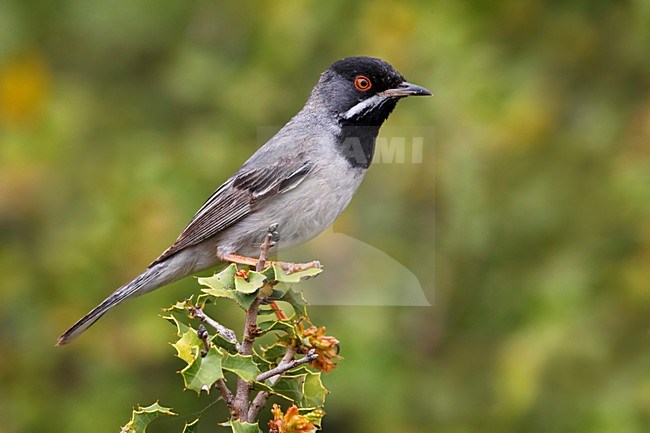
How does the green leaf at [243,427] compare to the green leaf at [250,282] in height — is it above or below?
below

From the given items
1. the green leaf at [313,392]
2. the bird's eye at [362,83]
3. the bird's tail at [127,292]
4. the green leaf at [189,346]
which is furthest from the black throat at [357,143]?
the green leaf at [189,346]

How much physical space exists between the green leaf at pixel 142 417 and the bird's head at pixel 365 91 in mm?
2586

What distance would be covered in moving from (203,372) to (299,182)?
90.2 inches

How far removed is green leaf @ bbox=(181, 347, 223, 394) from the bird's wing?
2.14 m

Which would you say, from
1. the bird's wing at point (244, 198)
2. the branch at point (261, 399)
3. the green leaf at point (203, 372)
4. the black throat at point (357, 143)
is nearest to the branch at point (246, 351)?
the branch at point (261, 399)

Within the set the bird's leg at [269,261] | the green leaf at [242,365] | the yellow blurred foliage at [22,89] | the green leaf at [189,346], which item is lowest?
the green leaf at [242,365]

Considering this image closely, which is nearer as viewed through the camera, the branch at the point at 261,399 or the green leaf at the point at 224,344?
the branch at the point at 261,399

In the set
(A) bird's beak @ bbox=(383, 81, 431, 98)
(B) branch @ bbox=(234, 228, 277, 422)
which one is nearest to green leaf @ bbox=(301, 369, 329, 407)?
(B) branch @ bbox=(234, 228, 277, 422)

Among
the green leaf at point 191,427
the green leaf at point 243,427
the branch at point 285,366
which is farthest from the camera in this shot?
the branch at point 285,366

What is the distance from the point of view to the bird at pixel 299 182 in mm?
4590

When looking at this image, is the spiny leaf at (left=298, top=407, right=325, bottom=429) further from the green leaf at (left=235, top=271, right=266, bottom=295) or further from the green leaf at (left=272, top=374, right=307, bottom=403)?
the green leaf at (left=235, top=271, right=266, bottom=295)

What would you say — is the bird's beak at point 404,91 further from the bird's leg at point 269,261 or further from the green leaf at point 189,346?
the green leaf at point 189,346

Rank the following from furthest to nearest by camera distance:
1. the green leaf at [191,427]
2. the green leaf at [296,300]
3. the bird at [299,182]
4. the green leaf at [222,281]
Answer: the bird at [299,182] → the green leaf at [296,300] → the green leaf at [222,281] → the green leaf at [191,427]

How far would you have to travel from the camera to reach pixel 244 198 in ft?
15.6
